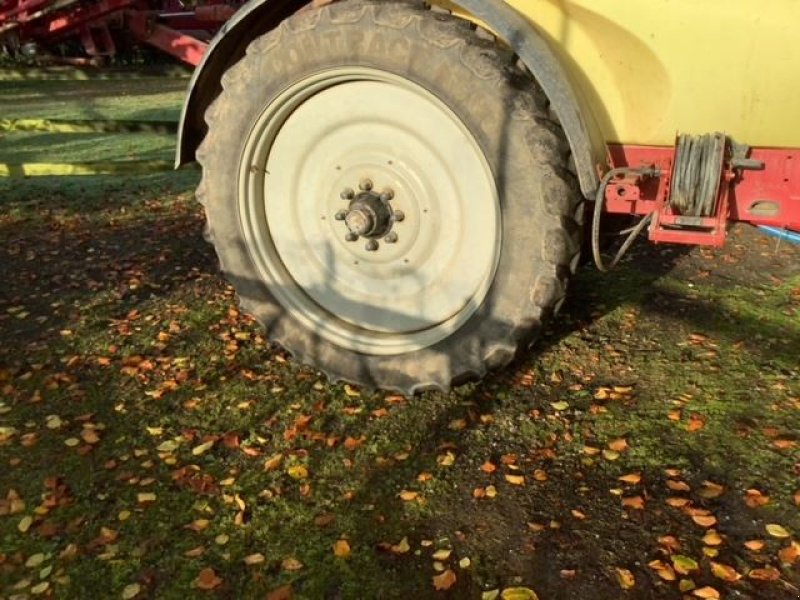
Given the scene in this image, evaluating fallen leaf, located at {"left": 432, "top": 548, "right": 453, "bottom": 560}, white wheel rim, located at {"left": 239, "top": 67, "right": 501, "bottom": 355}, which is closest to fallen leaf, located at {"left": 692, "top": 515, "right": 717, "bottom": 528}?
fallen leaf, located at {"left": 432, "top": 548, "right": 453, "bottom": 560}

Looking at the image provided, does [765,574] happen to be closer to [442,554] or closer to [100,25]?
[442,554]

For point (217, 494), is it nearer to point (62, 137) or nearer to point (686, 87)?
point (686, 87)

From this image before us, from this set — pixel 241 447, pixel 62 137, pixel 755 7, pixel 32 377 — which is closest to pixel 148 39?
pixel 62 137

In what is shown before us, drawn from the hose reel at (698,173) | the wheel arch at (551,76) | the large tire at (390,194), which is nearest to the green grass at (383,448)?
the large tire at (390,194)

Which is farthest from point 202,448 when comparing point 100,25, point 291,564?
point 100,25

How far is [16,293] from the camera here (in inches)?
175

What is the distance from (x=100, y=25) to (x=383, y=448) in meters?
9.77

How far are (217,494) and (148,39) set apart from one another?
7.00 m

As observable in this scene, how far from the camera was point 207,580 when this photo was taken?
2.38 m

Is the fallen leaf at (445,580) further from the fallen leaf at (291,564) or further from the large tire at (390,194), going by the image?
the large tire at (390,194)

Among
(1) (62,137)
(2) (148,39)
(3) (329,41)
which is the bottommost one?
(1) (62,137)

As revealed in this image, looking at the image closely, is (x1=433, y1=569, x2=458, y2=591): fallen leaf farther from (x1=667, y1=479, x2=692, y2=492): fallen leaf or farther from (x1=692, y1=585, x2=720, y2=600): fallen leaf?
(x1=667, y1=479, x2=692, y2=492): fallen leaf

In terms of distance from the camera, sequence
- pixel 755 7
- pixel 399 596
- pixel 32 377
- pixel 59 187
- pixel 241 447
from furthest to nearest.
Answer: pixel 59 187 → pixel 32 377 → pixel 241 447 → pixel 755 7 → pixel 399 596

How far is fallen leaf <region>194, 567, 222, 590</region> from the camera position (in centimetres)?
237
